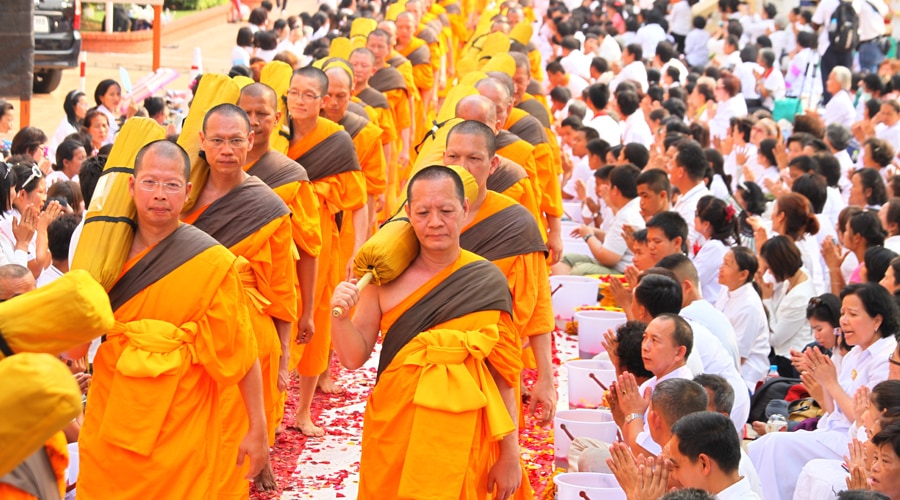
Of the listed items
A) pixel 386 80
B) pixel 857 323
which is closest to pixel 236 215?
pixel 857 323

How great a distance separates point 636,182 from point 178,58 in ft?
45.2

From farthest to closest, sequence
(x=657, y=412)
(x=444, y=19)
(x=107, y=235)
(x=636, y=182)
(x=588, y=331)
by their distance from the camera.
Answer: (x=444, y=19) → (x=636, y=182) → (x=588, y=331) → (x=657, y=412) → (x=107, y=235)

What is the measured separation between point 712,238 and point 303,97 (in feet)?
10.1

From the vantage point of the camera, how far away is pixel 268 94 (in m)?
6.07

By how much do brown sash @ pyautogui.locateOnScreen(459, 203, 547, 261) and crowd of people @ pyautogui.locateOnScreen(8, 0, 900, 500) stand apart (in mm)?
13

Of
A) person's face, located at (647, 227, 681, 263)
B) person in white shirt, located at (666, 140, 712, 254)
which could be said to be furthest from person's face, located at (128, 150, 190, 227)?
person in white shirt, located at (666, 140, 712, 254)

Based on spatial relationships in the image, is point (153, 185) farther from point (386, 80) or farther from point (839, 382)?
point (386, 80)

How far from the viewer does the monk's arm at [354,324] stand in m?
4.32

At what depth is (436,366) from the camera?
4.52 meters

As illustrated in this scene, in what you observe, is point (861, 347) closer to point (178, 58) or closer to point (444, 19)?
point (444, 19)

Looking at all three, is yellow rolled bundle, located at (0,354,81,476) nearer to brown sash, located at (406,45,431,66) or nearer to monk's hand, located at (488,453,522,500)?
monk's hand, located at (488,453,522,500)

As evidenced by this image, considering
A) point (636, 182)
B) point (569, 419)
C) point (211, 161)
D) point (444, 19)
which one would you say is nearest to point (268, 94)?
point (211, 161)

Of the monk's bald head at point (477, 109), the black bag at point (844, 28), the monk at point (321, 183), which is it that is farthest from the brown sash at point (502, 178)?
the black bag at point (844, 28)

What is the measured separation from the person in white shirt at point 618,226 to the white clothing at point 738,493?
4.82 m
